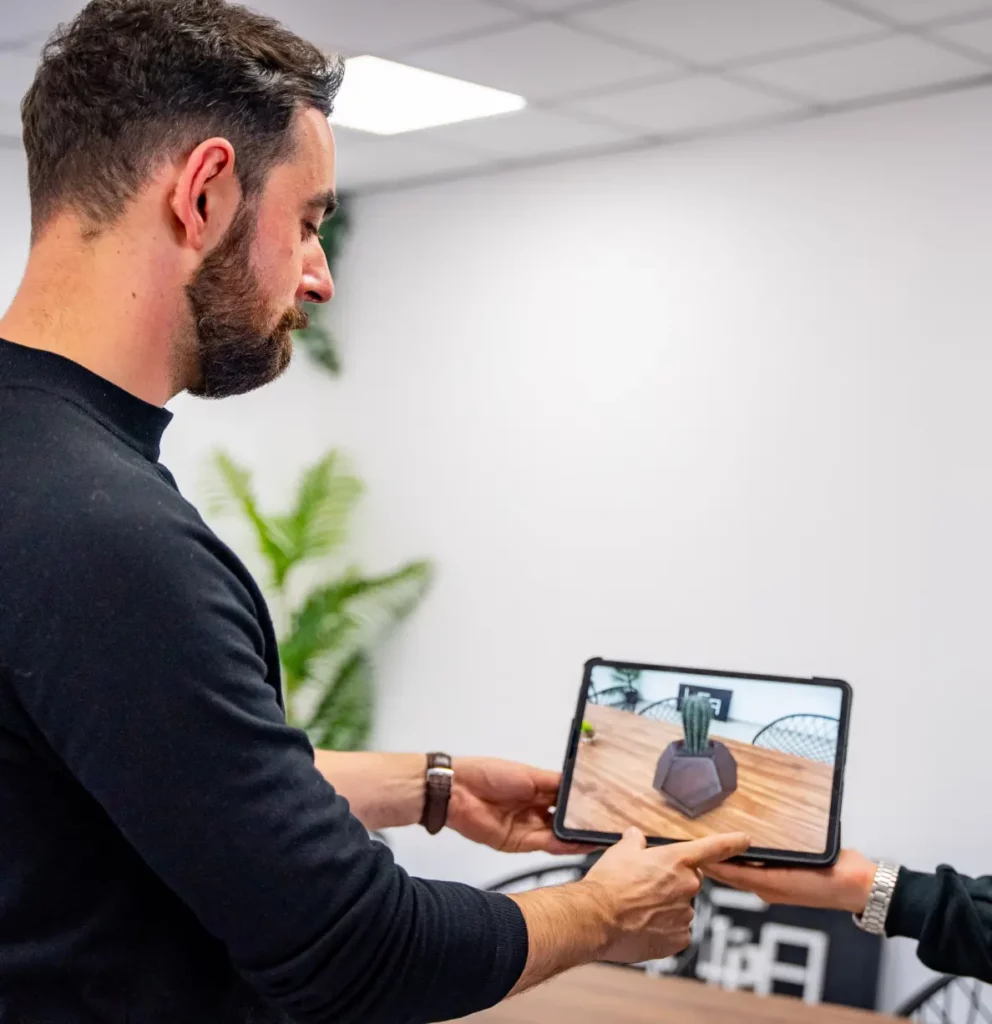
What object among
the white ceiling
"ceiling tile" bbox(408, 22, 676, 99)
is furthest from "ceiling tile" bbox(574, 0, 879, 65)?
"ceiling tile" bbox(408, 22, 676, 99)

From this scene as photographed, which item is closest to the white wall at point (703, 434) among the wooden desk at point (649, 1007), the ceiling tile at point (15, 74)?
the ceiling tile at point (15, 74)

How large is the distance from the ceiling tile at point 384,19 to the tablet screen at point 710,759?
2095mm

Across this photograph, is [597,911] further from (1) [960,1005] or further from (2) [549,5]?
(1) [960,1005]

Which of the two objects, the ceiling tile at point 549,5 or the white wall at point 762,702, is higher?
A: the ceiling tile at point 549,5

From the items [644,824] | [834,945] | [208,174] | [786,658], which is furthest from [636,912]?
[786,658]

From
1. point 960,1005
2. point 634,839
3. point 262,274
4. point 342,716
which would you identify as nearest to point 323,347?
point 342,716

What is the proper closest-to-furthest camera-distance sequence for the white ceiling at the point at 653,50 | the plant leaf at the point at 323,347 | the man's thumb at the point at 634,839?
the man's thumb at the point at 634,839
the white ceiling at the point at 653,50
the plant leaf at the point at 323,347

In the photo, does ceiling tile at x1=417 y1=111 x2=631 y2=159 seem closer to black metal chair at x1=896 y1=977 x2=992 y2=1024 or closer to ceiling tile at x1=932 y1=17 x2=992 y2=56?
ceiling tile at x1=932 y1=17 x2=992 y2=56

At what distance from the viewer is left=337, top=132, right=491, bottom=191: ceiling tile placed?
4.76m

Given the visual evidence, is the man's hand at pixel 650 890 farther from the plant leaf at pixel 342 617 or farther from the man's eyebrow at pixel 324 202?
the plant leaf at pixel 342 617

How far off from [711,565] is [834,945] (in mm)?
1216

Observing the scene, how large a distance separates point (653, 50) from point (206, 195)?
8.76 ft

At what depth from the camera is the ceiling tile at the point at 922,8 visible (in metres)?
3.25

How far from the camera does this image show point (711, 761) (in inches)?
72.1
